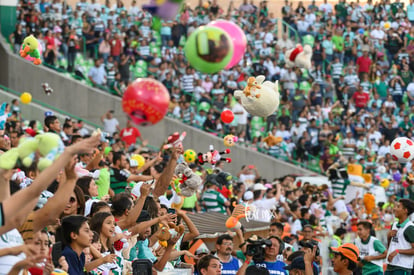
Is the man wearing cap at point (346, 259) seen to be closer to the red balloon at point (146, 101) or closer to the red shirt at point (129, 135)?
the red balloon at point (146, 101)

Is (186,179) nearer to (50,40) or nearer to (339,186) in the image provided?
(339,186)

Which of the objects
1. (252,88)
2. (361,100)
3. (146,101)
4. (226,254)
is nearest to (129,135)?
(252,88)

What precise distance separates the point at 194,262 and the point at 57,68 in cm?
1234

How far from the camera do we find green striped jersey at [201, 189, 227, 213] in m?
14.0

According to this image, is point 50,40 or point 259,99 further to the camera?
point 50,40

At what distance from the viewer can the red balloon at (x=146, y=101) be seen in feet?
19.7

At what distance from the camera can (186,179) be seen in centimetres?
1022

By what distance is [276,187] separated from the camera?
15.4 m

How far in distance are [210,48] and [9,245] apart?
7.12 feet

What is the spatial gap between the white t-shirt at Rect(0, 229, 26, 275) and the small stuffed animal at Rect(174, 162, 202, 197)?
178 inches

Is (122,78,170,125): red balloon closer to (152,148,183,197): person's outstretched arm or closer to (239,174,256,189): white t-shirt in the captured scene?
(152,148,183,197): person's outstretched arm

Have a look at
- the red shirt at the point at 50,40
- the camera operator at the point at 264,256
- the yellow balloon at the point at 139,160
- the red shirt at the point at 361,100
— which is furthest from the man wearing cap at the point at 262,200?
the red shirt at the point at 361,100

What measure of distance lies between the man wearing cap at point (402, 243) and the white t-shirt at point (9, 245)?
245 inches

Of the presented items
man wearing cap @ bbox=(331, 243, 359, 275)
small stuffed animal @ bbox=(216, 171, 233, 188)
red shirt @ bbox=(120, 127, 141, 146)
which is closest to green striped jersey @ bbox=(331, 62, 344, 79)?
red shirt @ bbox=(120, 127, 141, 146)
